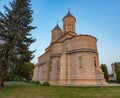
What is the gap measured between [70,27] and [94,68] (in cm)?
1178

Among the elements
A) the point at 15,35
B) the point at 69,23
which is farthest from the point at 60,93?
the point at 69,23

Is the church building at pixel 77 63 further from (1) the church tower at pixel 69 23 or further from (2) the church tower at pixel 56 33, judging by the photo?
(2) the church tower at pixel 56 33

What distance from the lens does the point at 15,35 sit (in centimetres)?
1473

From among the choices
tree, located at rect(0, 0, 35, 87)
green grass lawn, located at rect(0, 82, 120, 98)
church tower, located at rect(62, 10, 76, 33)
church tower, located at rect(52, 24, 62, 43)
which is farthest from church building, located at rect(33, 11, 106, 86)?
church tower, located at rect(52, 24, 62, 43)

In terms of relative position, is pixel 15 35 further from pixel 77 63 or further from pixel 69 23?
pixel 69 23

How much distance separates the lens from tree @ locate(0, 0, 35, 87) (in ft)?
47.3

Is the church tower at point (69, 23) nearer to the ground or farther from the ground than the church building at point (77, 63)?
farther from the ground

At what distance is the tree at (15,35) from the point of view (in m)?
14.4

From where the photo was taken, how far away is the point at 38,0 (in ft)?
44.4

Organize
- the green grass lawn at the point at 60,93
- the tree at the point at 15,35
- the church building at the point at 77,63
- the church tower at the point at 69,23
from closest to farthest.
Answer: the green grass lawn at the point at 60,93
the tree at the point at 15,35
the church building at the point at 77,63
the church tower at the point at 69,23

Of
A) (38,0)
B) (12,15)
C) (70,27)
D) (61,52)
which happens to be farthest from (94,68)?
(12,15)

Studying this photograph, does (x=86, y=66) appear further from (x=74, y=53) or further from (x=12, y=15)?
(x=12, y=15)

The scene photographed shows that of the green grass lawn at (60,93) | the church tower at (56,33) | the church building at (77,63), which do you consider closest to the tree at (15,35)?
the green grass lawn at (60,93)

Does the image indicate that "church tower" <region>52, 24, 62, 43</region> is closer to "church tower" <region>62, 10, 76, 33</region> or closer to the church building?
"church tower" <region>62, 10, 76, 33</region>
